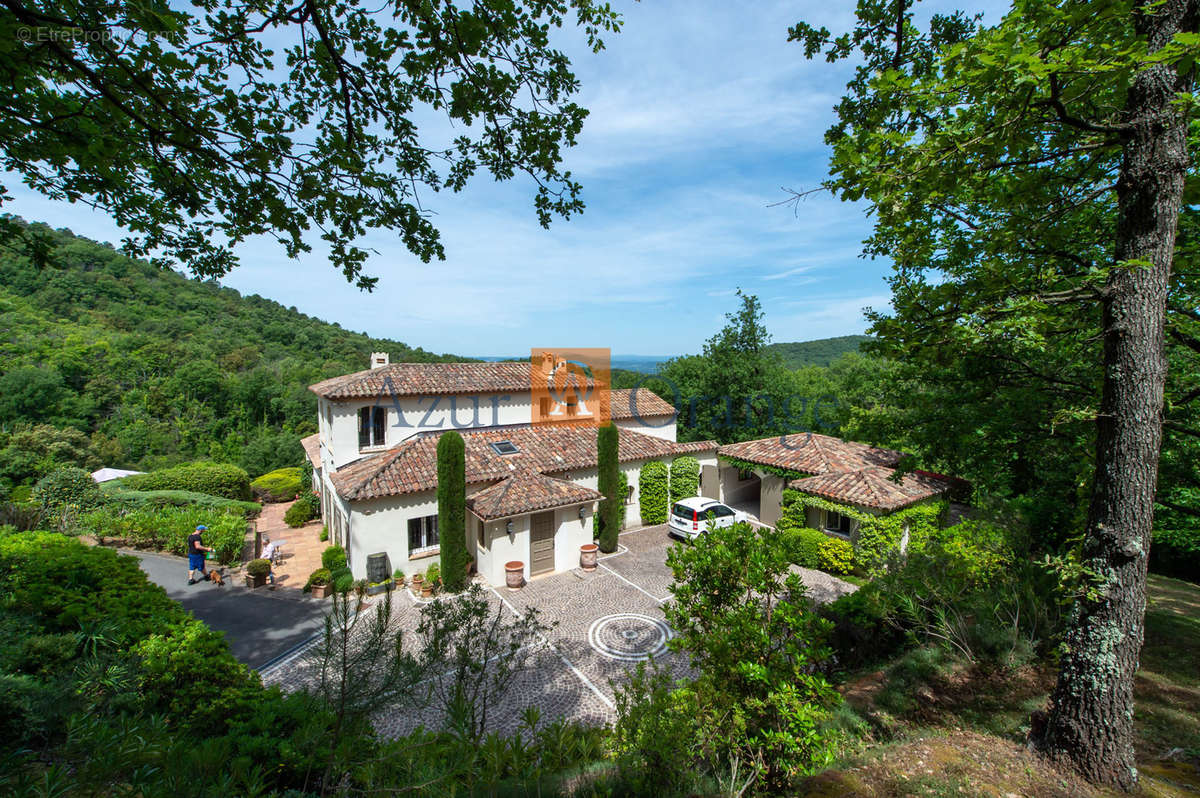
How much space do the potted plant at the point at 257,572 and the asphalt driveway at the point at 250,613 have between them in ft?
0.76

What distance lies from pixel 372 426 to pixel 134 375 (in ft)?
119

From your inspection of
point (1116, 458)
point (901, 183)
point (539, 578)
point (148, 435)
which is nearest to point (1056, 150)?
point (901, 183)

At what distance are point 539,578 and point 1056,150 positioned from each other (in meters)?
15.3

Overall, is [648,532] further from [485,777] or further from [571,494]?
[485,777]

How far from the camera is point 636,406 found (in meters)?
24.5

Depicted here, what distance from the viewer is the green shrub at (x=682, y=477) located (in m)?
21.1

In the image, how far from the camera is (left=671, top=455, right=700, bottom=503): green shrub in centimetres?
2108

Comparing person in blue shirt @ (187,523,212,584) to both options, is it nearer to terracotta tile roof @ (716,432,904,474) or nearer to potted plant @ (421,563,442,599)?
potted plant @ (421,563,442,599)

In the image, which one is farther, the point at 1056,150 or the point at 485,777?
the point at 1056,150

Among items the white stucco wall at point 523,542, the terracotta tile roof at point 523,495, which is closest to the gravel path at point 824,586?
the white stucco wall at point 523,542

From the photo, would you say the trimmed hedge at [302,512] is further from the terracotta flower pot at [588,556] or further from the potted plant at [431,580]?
the terracotta flower pot at [588,556]

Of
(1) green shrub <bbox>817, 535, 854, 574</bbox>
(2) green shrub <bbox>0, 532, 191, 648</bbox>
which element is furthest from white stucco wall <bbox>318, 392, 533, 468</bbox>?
(1) green shrub <bbox>817, 535, 854, 574</bbox>

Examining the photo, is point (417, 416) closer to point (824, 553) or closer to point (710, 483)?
point (710, 483)

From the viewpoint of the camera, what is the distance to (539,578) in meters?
15.3
